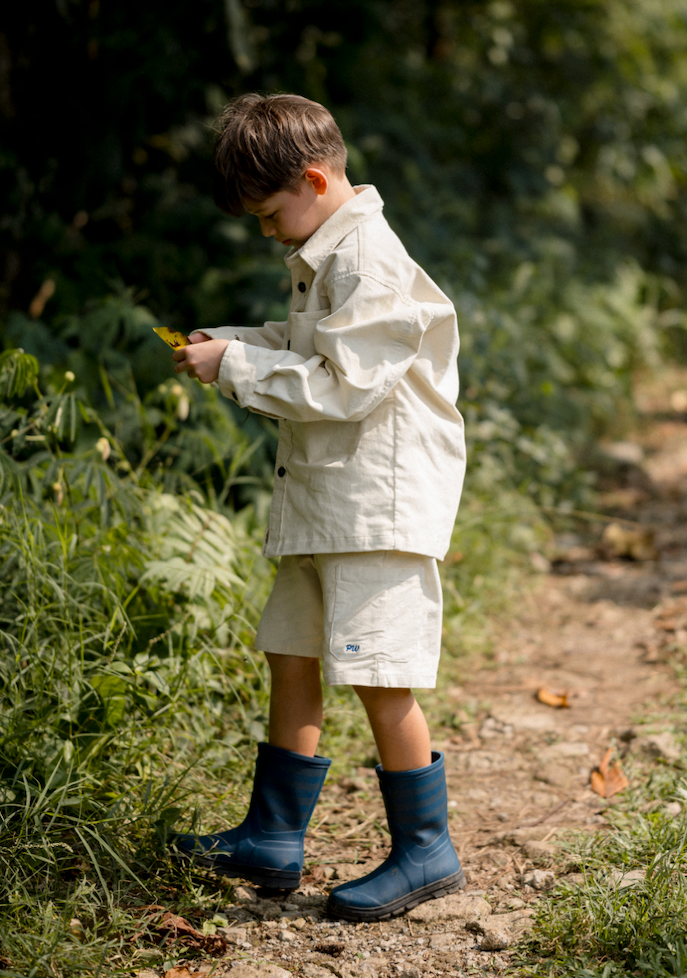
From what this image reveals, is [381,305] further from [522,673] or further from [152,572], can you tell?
[522,673]

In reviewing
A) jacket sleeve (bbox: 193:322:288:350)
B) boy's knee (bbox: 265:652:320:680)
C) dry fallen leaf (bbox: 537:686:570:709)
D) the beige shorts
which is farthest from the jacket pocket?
dry fallen leaf (bbox: 537:686:570:709)

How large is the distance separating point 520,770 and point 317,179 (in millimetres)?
1542

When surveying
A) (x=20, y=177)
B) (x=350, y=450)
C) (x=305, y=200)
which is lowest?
(x=350, y=450)

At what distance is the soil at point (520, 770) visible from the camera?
172 centimetres

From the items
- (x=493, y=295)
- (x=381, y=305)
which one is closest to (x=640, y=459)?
(x=493, y=295)

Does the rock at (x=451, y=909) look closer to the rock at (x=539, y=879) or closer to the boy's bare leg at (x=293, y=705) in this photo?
the rock at (x=539, y=879)

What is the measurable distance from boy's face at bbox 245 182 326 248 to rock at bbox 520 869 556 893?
1.34 m

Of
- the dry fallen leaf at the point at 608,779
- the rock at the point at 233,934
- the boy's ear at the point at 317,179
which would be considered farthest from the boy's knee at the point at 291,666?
the boy's ear at the point at 317,179

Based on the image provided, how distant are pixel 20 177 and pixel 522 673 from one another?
106 inches

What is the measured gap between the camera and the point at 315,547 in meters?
1.76

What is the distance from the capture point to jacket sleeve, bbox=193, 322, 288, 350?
6.14 ft

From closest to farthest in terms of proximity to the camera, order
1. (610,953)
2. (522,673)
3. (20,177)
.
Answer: (610,953) < (522,673) < (20,177)

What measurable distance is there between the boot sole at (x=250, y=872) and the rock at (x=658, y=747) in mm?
967

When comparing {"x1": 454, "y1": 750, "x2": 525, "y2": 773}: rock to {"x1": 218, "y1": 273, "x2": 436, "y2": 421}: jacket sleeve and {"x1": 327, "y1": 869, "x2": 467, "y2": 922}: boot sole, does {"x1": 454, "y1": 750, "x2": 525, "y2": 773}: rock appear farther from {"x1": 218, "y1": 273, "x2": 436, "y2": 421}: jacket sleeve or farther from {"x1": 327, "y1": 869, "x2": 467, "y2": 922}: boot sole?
{"x1": 218, "y1": 273, "x2": 436, "y2": 421}: jacket sleeve
